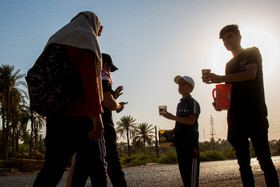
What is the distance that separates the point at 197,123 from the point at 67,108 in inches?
83.6

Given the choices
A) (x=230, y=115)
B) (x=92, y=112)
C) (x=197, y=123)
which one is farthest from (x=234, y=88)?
(x=92, y=112)

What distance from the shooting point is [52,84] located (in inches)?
81.4

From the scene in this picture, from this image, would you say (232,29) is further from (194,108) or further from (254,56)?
(194,108)

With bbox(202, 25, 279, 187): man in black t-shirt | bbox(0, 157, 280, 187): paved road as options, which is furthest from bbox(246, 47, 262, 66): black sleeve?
bbox(0, 157, 280, 187): paved road

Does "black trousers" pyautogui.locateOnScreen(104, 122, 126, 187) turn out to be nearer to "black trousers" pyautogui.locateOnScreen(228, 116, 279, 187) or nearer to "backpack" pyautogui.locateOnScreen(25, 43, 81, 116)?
"backpack" pyautogui.locateOnScreen(25, 43, 81, 116)

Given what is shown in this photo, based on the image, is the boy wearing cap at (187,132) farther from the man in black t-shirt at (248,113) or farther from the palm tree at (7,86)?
the palm tree at (7,86)

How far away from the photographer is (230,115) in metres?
3.07

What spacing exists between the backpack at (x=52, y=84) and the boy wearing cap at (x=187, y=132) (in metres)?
1.77

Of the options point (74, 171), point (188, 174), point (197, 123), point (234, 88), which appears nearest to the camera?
point (74, 171)

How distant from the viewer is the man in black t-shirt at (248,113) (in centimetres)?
279

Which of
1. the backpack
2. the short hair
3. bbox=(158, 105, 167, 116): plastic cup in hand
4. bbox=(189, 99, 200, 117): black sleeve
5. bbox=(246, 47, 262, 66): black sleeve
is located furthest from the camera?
bbox=(158, 105, 167, 116): plastic cup in hand

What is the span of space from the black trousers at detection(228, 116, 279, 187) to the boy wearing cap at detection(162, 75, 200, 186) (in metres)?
0.57

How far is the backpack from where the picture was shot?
2064 millimetres

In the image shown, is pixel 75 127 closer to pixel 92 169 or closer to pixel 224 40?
pixel 92 169
